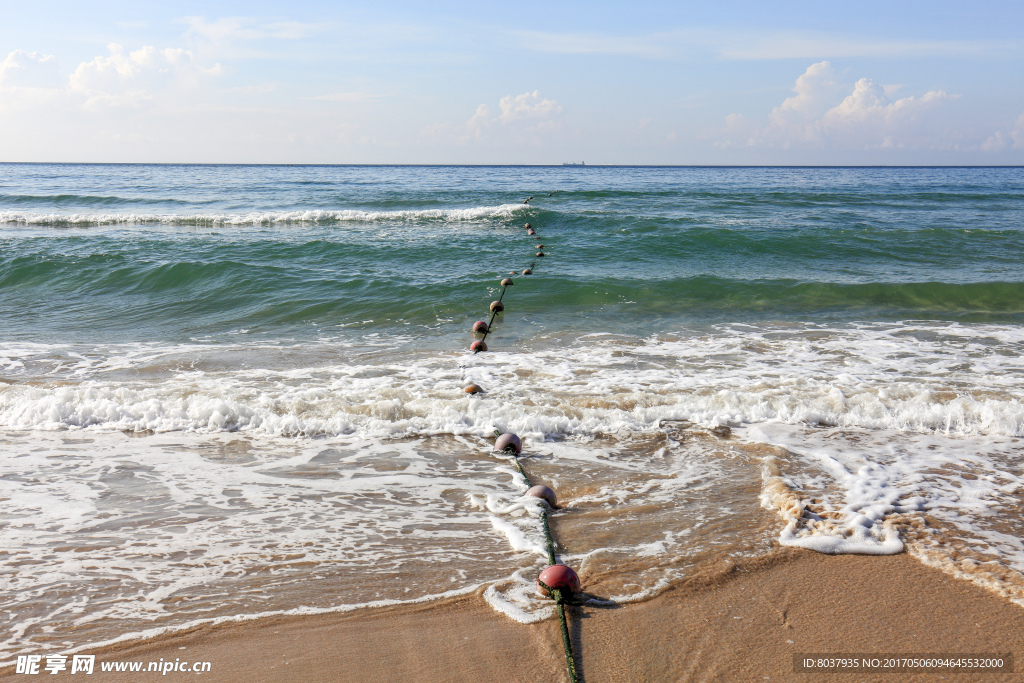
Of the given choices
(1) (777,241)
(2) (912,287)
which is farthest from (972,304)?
(1) (777,241)

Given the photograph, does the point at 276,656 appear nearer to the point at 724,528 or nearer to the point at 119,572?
the point at 119,572

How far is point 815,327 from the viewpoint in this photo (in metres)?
7.98

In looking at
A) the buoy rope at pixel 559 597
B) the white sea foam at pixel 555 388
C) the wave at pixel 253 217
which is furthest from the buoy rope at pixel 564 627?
the wave at pixel 253 217

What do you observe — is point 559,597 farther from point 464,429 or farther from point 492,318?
point 492,318

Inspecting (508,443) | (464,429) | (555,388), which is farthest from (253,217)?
(508,443)

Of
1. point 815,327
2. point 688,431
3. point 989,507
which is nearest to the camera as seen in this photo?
point 989,507

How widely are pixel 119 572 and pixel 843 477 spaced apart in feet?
13.9

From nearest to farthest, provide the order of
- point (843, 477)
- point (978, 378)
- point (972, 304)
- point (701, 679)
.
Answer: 1. point (701, 679)
2. point (843, 477)
3. point (978, 378)
4. point (972, 304)

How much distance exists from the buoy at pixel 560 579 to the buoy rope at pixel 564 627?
0.02 metres

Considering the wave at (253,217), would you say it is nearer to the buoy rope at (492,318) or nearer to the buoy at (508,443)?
the buoy rope at (492,318)

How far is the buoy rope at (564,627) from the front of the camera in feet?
7.30

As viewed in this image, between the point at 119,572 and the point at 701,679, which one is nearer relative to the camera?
the point at 701,679

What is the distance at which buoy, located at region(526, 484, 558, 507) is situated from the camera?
3.52 meters

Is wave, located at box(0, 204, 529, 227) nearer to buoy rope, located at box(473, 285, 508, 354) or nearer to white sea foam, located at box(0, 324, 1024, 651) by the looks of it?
buoy rope, located at box(473, 285, 508, 354)
